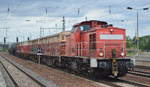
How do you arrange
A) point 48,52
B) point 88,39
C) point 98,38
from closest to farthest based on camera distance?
point 98,38 < point 88,39 < point 48,52

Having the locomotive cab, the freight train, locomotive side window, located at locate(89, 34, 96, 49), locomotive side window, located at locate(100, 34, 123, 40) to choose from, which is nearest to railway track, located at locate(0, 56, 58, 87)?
the freight train

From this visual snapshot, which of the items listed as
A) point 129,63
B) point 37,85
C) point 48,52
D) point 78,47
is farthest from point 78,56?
point 48,52

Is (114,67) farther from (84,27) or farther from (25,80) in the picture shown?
(25,80)

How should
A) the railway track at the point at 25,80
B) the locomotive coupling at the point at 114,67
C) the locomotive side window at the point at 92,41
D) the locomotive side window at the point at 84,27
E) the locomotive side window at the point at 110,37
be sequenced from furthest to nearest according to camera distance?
the locomotive side window at the point at 84,27 → the locomotive side window at the point at 92,41 → the locomotive side window at the point at 110,37 → the locomotive coupling at the point at 114,67 → the railway track at the point at 25,80

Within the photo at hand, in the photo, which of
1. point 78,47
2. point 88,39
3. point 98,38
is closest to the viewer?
point 98,38

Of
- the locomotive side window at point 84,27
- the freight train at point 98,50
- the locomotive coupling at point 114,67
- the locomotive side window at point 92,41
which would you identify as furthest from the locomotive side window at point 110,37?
the locomotive side window at point 84,27

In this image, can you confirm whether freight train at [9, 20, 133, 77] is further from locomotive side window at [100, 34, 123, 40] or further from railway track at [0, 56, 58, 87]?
railway track at [0, 56, 58, 87]

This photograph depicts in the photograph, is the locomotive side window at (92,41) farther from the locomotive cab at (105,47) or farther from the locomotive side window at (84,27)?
the locomotive side window at (84,27)

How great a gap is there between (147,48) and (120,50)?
9371 centimetres

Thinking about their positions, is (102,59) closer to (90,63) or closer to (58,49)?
(90,63)

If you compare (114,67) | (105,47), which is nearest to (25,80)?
(105,47)

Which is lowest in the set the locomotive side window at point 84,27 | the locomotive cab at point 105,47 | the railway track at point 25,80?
the railway track at point 25,80

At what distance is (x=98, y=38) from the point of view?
58.5 feet

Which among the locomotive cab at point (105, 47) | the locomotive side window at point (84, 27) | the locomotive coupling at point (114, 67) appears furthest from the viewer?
the locomotive side window at point (84, 27)
